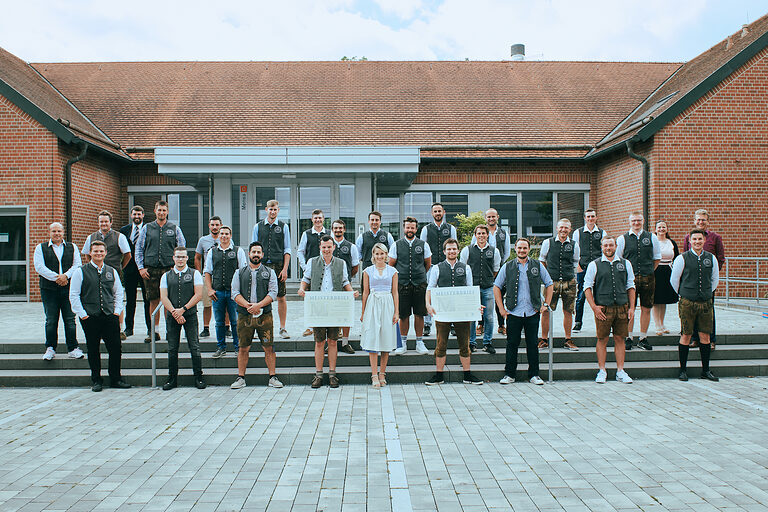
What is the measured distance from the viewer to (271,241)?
8.85 m

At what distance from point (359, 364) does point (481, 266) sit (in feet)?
7.49

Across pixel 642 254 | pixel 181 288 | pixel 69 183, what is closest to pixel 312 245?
pixel 181 288

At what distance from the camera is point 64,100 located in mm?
18359

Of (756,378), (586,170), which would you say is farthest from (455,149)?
(756,378)

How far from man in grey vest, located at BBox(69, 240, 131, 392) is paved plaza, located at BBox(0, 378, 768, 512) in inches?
16.1

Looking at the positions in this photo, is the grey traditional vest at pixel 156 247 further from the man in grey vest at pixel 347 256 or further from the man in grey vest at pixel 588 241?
the man in grey vest at pixel 588 241

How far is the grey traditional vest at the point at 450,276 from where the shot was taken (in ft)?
25.4

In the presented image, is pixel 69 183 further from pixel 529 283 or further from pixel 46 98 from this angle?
pixel 529 283

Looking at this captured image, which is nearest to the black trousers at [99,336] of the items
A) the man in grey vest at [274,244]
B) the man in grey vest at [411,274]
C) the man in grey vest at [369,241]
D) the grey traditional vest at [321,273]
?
the man in grey vest at [274,244]

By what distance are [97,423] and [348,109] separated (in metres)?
14.5

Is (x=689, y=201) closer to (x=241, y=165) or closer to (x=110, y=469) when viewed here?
(x=241, y=165)

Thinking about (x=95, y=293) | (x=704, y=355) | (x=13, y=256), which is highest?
(x=13, y=256)

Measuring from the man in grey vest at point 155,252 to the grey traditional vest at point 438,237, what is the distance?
12.4ft

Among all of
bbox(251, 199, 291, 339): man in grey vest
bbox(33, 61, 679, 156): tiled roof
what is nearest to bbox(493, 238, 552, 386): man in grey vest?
bbox(251, 199, 291, 339): man in grey vest
